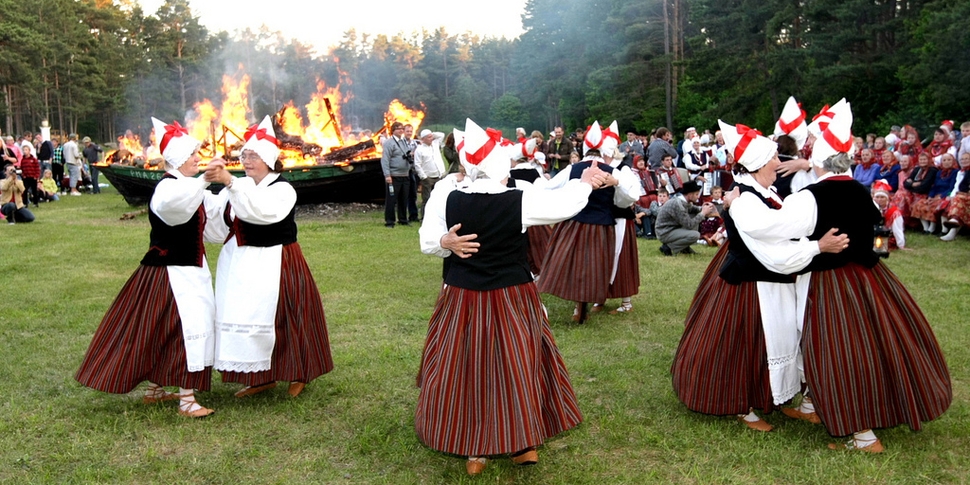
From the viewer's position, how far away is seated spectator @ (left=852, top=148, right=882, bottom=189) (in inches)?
514

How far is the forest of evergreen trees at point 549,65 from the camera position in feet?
66.6

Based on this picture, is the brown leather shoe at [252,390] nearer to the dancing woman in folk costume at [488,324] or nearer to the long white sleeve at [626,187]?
the dancing woman in folk costume at [488,324]

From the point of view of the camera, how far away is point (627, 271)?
734 centimetres

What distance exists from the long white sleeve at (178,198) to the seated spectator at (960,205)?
10.2m

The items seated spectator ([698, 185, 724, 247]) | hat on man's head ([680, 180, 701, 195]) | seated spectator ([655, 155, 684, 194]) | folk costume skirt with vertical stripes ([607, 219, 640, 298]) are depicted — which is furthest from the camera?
seated spectator ([655, 155, 684, 194])

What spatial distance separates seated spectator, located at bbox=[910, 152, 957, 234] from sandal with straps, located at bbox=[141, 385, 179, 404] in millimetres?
10487

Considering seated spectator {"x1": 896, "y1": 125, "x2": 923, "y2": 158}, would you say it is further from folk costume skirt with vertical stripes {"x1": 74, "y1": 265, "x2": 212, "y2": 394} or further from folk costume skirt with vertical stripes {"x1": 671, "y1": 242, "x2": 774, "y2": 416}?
folk costume skirt with vertical stripes {"x1": 74, "y1": 265, "x2": 212, "y2": 394}

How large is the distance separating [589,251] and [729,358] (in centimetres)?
269

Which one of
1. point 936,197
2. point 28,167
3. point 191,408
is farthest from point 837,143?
point 28,167

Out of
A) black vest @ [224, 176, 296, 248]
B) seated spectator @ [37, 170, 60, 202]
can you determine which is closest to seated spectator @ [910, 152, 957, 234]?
black vest @ [224, 176, 296, 248]

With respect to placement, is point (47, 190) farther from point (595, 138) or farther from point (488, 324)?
point (488, 324)

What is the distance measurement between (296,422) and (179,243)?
1235mm

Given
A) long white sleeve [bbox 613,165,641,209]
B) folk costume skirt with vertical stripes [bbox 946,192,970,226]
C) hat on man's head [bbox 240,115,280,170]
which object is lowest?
folk costume skirt with vertical stripes [bbox 946,192,970,226]

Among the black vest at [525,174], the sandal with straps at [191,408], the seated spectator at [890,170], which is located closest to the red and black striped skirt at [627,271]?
the black vest at [525,174]
